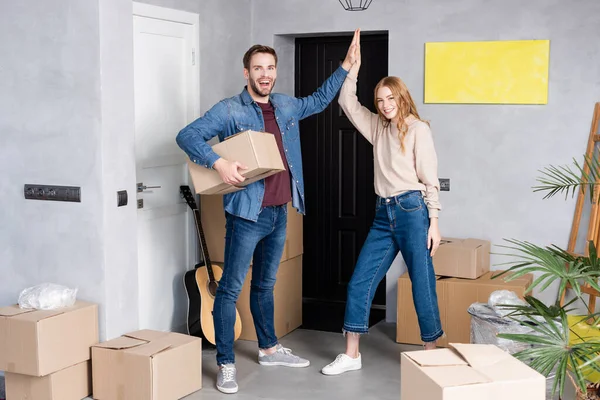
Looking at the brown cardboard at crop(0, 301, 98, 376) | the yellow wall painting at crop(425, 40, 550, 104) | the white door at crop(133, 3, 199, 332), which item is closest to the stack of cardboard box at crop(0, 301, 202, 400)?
the brown cardboard at crop(0, 301, 98, 376)

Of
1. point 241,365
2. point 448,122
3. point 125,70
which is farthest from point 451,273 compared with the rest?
point 125,70

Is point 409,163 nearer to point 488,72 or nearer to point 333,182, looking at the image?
point 488,72

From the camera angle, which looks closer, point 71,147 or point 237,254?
point 71,147

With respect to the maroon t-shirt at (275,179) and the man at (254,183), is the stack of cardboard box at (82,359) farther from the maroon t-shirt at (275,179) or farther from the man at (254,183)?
the maroon t-shirt at (275,179)

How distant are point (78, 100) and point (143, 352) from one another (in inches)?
45.8

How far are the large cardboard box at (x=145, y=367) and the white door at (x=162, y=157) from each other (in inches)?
23.2

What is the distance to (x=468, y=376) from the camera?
7.16 ft

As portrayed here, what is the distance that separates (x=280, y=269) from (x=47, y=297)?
146 cm

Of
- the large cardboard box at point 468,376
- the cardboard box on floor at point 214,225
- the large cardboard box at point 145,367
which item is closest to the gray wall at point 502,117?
the cardboard box on floor at point 214,225

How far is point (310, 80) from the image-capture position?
205 inches

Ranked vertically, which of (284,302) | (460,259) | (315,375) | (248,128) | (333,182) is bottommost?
(315,375)

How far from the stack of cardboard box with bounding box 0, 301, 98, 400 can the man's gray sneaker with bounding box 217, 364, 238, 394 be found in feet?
1.96

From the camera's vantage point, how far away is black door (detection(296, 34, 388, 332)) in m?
5.12

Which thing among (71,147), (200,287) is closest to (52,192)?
(71,147)
